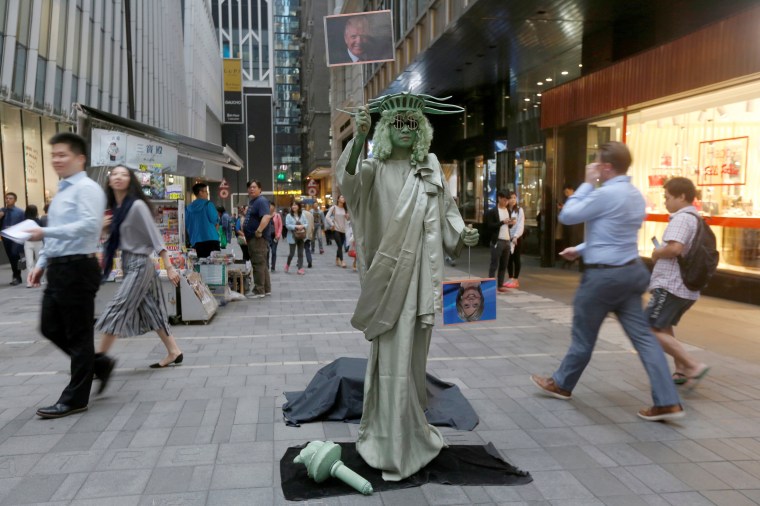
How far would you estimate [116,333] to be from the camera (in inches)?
208

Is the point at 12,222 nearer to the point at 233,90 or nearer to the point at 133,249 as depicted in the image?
the point at 133,249

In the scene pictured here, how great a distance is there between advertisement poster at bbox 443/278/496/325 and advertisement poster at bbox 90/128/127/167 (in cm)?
609

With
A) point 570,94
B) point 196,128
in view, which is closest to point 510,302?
point 570,94

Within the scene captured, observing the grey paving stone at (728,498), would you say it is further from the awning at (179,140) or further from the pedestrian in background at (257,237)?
the awning at (179,140)

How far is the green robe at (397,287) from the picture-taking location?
131 inches

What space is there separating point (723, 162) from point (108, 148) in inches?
380

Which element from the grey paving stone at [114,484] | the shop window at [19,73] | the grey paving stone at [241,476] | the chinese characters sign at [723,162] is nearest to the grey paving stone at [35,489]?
the grey paving stone at [114,484]

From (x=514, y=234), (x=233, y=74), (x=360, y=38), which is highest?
(x=233, y=74)

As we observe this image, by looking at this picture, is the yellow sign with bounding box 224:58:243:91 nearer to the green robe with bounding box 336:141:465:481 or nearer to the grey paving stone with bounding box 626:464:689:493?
the green robe with bounding box 336:141:465:481

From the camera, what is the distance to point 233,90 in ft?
236

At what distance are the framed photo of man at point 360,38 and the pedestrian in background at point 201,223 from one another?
3.60 meters

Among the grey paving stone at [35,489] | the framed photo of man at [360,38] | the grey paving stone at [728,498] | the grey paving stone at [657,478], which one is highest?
the framed photo of man at [360,38]

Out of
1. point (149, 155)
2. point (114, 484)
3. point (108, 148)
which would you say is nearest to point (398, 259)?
point (114, 484)

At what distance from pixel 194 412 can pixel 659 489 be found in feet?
10.4
